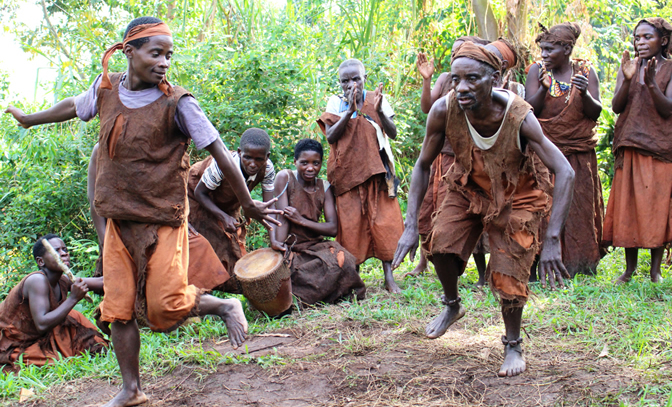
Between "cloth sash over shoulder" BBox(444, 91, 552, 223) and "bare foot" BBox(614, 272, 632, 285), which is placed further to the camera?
"bare foot" BBox(614, 272, 632, 285)

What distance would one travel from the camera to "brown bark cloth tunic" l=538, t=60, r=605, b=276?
17.8 ft

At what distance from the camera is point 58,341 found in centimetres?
443

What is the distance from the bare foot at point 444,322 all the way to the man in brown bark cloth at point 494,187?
0.31 meters

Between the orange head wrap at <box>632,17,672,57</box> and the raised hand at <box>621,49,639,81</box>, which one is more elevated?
the orange head wrap at <box>632,17,672,57</box>

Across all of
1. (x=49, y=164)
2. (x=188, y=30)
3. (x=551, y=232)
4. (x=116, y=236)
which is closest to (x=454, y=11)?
(x=188, y=30)

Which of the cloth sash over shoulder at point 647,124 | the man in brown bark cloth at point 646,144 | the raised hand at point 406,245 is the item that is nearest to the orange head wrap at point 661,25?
the man in brown bark cloth at point 646,144

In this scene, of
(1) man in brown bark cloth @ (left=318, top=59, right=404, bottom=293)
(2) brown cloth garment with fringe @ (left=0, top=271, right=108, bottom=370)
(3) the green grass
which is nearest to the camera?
(3) the green grass

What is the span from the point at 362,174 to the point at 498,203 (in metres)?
2.31

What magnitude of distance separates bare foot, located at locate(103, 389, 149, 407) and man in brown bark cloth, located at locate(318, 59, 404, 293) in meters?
2.71

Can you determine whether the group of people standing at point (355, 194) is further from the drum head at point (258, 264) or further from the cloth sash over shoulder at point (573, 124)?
the drum head at point (258, 264)

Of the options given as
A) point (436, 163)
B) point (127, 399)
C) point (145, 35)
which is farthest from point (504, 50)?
point (127, 399)

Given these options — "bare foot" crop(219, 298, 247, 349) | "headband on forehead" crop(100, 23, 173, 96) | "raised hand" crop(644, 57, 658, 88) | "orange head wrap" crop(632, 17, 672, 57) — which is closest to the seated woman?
"bare foot" crop(219, 298, 247, 349)

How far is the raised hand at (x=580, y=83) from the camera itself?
523cm

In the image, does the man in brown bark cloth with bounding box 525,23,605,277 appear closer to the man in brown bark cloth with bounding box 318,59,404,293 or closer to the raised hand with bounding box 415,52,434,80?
the raised hand with bounding box 415,52,434,80
